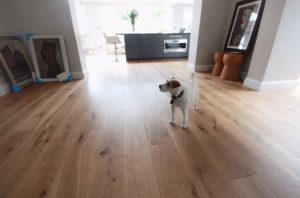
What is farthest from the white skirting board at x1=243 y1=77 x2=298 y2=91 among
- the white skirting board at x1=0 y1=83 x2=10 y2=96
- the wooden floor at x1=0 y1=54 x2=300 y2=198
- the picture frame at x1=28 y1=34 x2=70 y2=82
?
the white skirting board at x1=0 y1=83 x2=10 y2=96

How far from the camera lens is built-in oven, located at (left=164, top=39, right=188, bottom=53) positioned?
4805 mm

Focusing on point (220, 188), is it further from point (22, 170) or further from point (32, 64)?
point (32, 64)

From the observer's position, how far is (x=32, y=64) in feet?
8.96

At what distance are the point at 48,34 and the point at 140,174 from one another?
291 centimetres

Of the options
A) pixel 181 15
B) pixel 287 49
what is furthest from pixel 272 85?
pixel 181 15

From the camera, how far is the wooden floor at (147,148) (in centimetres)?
86

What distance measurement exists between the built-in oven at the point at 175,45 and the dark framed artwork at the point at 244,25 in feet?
6.76

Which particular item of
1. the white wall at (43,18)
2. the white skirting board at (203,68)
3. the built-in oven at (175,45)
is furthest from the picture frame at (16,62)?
the built-in oven at (175,45)

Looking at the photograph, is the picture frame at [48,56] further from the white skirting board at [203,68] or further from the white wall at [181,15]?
the white wall at [181,15]

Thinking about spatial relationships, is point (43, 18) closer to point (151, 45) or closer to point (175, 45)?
point (151, 45)

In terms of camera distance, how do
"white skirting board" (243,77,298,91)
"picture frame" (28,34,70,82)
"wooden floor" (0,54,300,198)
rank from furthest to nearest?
"picture frame" (28,34,70,82) → "white skirting board" (243,77,298,91) → "wooden floor" (0,54,300,198)

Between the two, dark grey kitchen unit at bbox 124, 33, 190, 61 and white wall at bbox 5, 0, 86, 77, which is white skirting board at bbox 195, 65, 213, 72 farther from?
white wall at bbox 5, 0, 86, 77

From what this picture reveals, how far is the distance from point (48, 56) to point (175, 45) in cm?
353

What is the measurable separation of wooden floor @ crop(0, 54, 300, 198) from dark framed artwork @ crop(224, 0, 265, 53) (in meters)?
1.06
